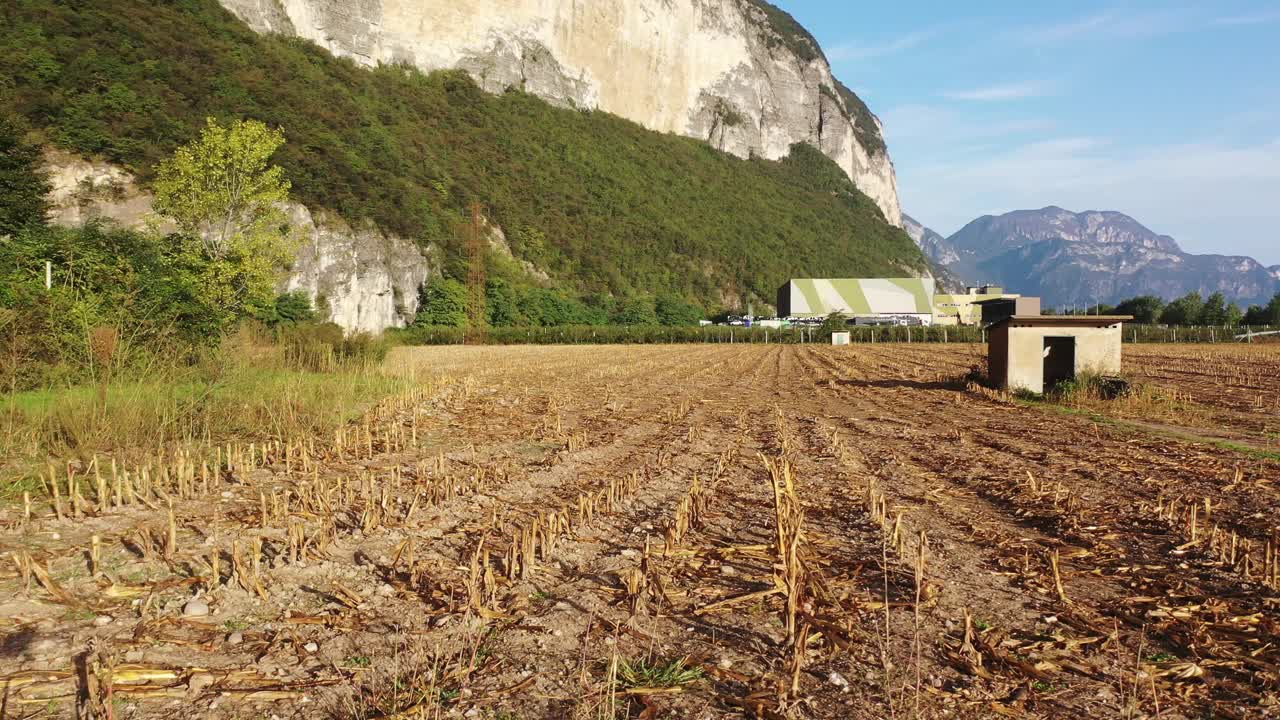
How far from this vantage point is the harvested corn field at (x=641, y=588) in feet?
10.9

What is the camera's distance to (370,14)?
111m

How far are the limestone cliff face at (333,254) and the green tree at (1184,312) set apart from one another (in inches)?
4144

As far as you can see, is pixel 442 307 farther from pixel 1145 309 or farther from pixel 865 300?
pixel 1145 309

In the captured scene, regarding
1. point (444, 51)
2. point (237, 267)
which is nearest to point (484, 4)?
point (444, 51)

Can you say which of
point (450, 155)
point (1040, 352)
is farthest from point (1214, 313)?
point (450, 155)

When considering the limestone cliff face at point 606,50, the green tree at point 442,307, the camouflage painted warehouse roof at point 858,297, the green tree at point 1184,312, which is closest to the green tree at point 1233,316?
the green tree at point 1184,312

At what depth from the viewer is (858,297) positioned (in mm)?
110500

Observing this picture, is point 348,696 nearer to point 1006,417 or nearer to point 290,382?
point 290,382

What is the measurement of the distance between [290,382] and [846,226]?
176 meters

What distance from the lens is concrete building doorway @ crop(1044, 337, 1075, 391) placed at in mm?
19656

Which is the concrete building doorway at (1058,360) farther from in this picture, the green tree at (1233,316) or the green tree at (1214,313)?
the green tree at (1214,313)

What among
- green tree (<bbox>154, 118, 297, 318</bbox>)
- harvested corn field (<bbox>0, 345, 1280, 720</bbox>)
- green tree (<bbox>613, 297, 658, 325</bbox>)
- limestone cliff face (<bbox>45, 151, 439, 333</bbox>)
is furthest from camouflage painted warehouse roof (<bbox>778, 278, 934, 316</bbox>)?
harvested corn field (<bbox>0, 345, 1280, 720</bbox>)

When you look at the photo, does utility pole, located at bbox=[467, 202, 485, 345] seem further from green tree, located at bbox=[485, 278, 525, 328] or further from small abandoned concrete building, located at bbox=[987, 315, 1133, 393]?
small abandoned concrete building, located at bbox=[987, 315, 1133, 393]

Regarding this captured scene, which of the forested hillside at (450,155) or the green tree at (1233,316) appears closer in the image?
the forested hillside at (450,155)
